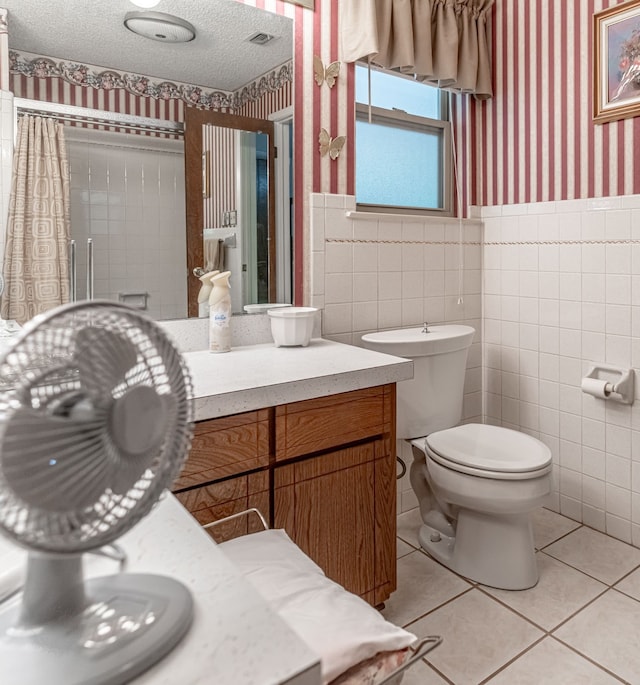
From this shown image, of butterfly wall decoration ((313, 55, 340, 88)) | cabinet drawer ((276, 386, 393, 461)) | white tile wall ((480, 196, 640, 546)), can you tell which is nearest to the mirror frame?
butterfly wall decoration ((313, 55, 340, 88))

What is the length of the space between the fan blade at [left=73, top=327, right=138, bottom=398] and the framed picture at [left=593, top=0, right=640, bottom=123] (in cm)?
223

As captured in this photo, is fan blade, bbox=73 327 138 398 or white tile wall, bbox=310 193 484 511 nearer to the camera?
fan blade, bbox=73 327 138 398

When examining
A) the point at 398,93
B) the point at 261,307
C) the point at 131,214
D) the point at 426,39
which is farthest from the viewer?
the point at 398,93

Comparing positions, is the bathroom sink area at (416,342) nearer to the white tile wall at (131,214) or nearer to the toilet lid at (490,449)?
the toilet lid at (490,449)

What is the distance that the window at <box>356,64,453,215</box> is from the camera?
92.7 inches

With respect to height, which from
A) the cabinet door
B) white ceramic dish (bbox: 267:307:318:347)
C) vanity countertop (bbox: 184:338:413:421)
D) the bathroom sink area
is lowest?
the cabinet door

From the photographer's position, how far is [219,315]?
1.78 metres

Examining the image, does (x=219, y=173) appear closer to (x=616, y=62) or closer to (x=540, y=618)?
(x=616, y=62)

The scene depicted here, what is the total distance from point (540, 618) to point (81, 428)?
5.78 ft

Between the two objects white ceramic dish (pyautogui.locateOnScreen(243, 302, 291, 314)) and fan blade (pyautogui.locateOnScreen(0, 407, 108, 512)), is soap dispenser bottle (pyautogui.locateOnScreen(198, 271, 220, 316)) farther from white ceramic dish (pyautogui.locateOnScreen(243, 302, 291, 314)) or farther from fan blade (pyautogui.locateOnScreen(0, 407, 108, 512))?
fan blade (pyautogui.locateOnScreen(0, 407, 108, 512))

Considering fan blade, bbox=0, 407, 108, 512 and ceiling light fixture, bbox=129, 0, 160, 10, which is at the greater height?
ceiling light fixture, bbox=129, 0, 160, 10

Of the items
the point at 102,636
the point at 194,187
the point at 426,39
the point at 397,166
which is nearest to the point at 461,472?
the point at 194,187


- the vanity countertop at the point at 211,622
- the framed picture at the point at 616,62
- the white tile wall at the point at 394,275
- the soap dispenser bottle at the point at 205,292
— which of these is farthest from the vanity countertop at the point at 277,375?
the framed picture at the point at 616,62

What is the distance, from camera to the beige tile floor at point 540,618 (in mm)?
1504
